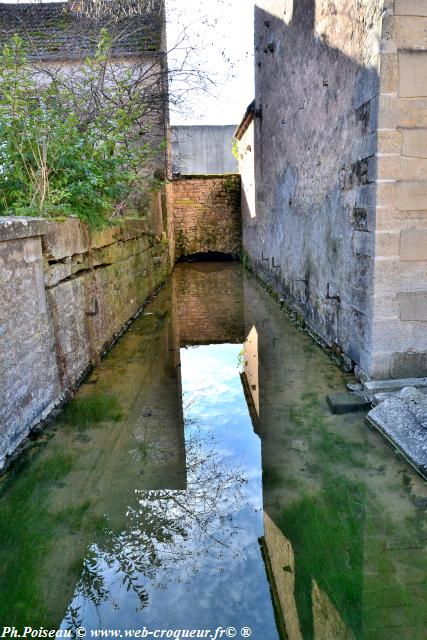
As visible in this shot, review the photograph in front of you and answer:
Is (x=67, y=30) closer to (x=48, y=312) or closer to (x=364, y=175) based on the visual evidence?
(x=48, y=312)

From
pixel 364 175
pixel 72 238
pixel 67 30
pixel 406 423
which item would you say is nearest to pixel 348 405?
pixel 406 423

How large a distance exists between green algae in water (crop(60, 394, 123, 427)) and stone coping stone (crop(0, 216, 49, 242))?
144 centimetres

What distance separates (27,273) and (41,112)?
187 centimetres

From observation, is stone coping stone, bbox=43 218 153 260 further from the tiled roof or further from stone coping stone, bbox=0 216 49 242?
the tiled roof

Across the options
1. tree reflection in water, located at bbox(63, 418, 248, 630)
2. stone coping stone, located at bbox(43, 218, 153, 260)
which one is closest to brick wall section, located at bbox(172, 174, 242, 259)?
stone coping stone, located at bbox(43, 218, 153, 260)

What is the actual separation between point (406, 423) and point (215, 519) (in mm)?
1515

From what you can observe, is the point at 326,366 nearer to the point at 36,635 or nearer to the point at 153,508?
the point at 153,508

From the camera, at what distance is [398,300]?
370 cm

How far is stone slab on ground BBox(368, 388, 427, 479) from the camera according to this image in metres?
2.86

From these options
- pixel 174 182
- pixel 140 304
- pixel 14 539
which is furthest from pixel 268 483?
pixel 174 182

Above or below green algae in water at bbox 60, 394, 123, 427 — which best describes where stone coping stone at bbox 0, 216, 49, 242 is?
above

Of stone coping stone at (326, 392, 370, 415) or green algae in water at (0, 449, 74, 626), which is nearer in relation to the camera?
green algae in water at (0, 449, 74, 626)

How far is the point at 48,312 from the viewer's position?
12.2ft

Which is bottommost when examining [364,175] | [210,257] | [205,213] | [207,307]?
[207,307]
